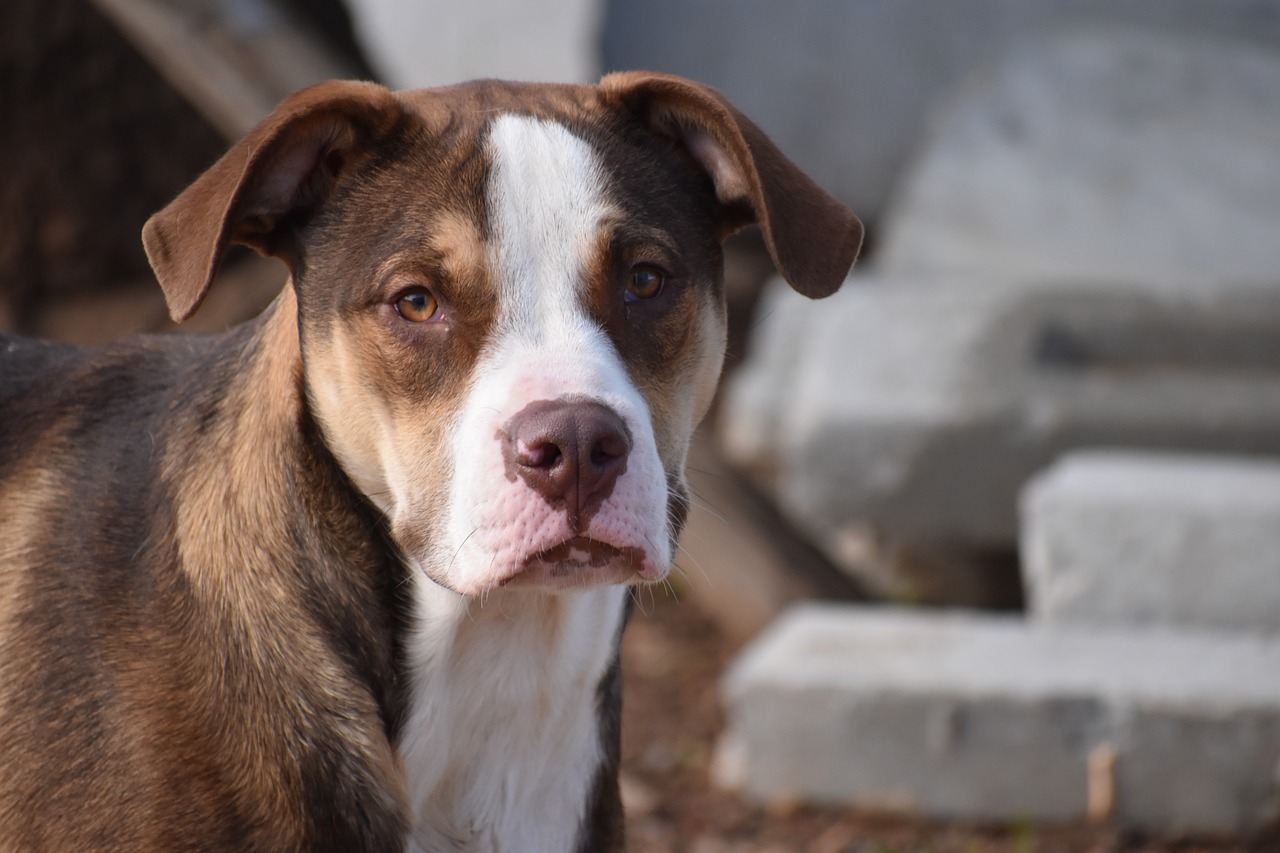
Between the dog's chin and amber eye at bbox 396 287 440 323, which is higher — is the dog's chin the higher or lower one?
the lower one

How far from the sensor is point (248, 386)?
2.58 metres

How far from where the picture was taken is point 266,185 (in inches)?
97.3

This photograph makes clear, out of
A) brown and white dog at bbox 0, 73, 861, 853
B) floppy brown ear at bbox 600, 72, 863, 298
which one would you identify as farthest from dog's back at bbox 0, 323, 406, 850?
floppy brown ear at bbox 600, 72, 863, 298

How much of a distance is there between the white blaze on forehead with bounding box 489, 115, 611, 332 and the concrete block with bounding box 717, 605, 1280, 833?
84.8 inches

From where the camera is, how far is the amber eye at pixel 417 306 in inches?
94.8

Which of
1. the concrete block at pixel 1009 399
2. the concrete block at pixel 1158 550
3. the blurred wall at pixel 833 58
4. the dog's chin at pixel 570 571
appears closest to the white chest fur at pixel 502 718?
the dog's chin at pixel 570 571

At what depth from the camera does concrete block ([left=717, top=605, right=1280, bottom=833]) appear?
4027 mm

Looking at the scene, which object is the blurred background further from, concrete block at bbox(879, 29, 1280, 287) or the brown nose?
the brown nose

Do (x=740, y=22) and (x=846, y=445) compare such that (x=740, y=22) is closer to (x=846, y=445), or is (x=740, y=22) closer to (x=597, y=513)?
(x=846, y=445)

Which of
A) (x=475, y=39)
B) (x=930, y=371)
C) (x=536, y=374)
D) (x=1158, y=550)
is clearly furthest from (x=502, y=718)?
(x=475, y=39)

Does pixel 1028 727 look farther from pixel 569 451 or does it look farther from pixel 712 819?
pixel 569 451

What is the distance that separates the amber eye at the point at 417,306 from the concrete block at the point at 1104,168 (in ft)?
11.6

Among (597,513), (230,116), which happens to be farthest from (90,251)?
(597,513)

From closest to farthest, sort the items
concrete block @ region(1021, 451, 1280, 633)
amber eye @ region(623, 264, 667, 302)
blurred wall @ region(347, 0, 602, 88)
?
amber eye @ region(623, 264, 667, 302) → concrete block @ region(1021, 451, 1280, 633) → blurred wall @ region(347, 0, 602, 88)
